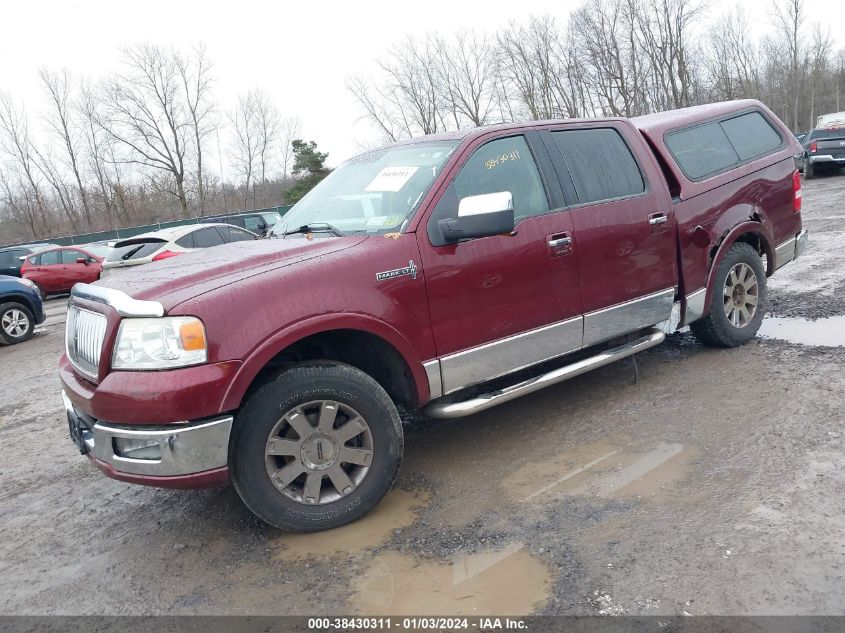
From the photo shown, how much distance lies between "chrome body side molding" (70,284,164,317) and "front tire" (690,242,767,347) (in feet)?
13.3

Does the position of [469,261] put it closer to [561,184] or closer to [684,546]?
[561,184]

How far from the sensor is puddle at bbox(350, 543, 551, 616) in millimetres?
2645

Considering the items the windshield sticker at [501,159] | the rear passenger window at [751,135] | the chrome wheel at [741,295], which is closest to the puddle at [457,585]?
the windshield sticker at [501,159]

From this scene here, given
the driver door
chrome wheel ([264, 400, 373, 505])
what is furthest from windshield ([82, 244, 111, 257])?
chrome wheel ([264, 400, 373, 505])

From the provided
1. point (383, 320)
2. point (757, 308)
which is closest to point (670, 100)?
point (757, 308)

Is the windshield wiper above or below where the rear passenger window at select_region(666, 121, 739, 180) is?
below

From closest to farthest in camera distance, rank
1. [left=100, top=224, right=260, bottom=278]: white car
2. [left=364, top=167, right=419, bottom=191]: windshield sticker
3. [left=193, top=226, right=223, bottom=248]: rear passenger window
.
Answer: [left=364, top=167, right=419, bottom=191]: windshield sticker < [left=100, top=224, right=260, bottom=278]: white car < [left=193, top=226, right=223, bottom=248]: rear passenger window

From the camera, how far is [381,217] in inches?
150

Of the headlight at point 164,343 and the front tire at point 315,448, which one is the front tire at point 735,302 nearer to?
the front tire at point 315,448

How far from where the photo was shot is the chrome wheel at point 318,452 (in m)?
3.18

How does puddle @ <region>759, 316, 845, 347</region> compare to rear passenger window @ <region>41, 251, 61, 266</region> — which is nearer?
puddle @ <region>759, 316, 845, 347</region>

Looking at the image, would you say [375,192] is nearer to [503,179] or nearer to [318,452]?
[503,179]

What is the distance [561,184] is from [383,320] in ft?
5.34

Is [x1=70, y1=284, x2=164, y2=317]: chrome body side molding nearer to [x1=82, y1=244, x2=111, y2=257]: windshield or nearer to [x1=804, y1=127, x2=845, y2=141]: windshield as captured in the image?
[x1=82, y1=244, x2=111, y2=257]: windshield
